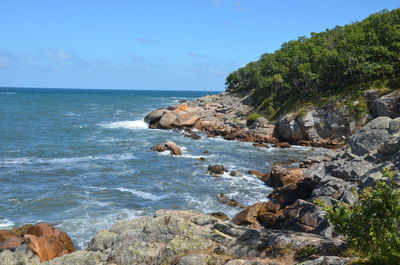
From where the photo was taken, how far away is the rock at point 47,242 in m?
17.0

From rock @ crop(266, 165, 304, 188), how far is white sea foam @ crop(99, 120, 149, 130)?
4039 cm

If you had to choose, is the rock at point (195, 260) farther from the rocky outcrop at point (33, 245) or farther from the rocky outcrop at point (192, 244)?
the rocky outcrop at point (33, 245)

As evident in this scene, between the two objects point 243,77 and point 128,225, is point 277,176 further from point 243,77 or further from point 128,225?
point 243,77

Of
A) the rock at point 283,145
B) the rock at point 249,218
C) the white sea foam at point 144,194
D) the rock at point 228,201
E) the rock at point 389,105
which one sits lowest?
the white sea foam at point 144,194

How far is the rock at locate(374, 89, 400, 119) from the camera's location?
42.5 m

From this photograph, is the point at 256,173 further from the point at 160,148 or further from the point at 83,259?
the point at 83,259

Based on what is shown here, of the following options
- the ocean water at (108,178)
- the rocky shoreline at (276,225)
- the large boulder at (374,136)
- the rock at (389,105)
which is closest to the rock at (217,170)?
the rocky shoreline at (276,225)

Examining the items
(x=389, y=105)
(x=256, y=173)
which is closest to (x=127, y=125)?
(x=256, y=173)

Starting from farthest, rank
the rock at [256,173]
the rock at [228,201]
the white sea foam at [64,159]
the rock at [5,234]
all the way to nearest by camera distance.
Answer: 1. the white sea foam at [64,159]
2. the rock at [256,173]
3. the rock at [228,201]
4. the rock at [5,234]

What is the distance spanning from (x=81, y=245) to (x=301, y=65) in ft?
155

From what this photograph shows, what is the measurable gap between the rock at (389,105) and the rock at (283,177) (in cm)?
1898

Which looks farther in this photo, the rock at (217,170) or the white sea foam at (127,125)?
the white sea foam at (127,125)

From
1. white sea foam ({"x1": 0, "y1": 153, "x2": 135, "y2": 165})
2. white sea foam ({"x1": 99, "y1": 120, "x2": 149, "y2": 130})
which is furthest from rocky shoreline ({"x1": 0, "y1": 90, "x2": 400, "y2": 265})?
white sea foam ({"x1": 99, "y1": 120, "x2": 149, "y2": 130})

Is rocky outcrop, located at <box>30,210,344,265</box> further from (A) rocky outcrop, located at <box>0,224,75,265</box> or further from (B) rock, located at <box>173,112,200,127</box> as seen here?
(B) rock, located at <box>173,112,200,127</box>
